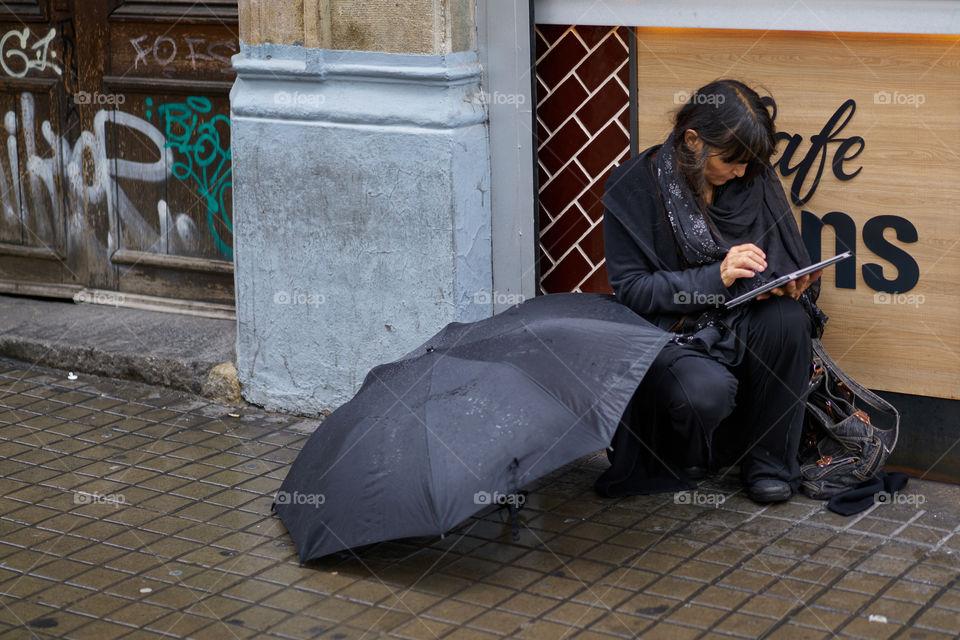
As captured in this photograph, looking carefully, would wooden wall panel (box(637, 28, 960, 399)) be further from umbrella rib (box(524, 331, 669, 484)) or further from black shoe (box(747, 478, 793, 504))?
umbrella rib (box(524, 331, 669, 484))

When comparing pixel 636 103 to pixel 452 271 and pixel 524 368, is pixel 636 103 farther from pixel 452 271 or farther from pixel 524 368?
pixel 524 368

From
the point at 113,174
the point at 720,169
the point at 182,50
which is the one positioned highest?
the point at 182,50

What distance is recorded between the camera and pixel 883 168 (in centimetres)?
445

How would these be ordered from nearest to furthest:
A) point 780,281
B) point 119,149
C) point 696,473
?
point 780,281 → point 696,473 → point 119,149

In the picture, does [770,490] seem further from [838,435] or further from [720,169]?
[720,169]

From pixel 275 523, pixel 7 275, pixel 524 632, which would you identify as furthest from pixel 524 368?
pixel 7 275

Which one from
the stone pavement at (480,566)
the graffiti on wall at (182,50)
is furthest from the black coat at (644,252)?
the graffiti on wall at (182,50)

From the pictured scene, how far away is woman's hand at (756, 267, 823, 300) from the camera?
169 inches

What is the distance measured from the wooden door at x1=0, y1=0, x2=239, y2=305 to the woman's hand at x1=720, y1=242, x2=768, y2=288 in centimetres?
281

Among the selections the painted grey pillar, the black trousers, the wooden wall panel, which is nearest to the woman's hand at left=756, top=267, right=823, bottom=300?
the black trousers

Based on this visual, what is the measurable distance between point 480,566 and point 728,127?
160 cm

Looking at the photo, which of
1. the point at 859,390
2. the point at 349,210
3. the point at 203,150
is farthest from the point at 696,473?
the point at 203,150

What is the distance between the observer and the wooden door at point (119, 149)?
616cm

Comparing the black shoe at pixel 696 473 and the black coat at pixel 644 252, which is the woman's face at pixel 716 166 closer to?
the black coat at pixel 644 252
